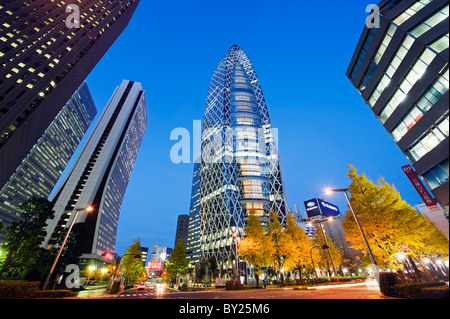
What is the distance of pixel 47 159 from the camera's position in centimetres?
12456

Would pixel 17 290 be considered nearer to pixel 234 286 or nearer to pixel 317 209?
pixel 234 286

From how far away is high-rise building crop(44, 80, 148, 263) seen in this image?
95350 millimetres

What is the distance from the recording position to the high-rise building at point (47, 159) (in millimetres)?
107312

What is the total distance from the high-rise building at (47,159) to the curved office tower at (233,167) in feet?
358

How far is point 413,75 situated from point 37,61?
6515 centimetres

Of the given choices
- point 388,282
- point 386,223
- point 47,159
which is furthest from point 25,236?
point 47,159

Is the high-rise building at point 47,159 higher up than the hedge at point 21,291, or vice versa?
the high-rise building at point 47,159

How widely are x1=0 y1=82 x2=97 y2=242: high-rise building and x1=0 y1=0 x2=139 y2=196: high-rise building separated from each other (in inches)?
3897

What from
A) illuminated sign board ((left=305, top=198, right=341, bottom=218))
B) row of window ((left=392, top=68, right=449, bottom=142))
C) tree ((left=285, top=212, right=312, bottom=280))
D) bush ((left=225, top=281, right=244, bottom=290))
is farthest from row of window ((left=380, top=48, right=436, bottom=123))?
illuminated sign board ((left=305, top=198, right=341, bottom=218))

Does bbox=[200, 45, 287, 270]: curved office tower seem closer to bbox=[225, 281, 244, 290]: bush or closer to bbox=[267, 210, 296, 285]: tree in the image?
bbox=[267, 210, 296, 285]: tree

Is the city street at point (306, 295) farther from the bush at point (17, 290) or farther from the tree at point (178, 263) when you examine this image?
the tree at point (178, 263)

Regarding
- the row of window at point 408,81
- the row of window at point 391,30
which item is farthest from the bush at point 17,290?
the row of window at point 391,30
